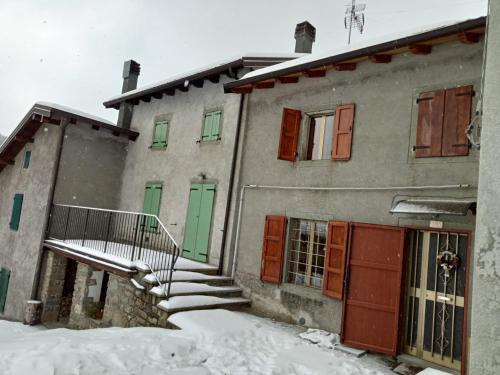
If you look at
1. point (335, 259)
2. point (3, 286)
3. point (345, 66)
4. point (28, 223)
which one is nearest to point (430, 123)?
point (345, 66)

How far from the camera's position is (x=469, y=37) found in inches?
225

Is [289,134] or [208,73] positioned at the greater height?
[208,73]

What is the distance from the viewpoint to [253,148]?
8.84m

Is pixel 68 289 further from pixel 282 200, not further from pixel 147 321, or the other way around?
pixel 282 200

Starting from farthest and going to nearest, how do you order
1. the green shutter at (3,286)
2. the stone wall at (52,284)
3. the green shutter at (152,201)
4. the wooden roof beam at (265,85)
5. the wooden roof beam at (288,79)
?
the green shutter at (3,286)
the green shutter at (152,201)
the stone wall at (52,284)
the wooden roof beam at (265,85)
the wooden roof beam at (288,79)

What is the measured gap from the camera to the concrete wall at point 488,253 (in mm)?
2791

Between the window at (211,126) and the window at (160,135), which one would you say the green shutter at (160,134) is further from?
the window at (211,126)

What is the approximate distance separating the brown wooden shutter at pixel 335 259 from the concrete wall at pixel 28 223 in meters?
9.02

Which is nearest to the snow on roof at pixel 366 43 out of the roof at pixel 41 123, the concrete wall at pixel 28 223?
the roof at pixel 41 123

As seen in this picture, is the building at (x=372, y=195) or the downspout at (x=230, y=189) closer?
the building at (x=372, y=195)

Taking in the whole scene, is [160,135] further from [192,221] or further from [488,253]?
[488,253]

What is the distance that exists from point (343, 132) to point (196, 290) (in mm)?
4469

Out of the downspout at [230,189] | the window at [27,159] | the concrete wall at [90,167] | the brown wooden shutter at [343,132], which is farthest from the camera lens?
the window at [27,159]

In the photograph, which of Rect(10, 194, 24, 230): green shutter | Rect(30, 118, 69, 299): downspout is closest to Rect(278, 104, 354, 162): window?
Rect(30, 118, 69, 299): downspout
